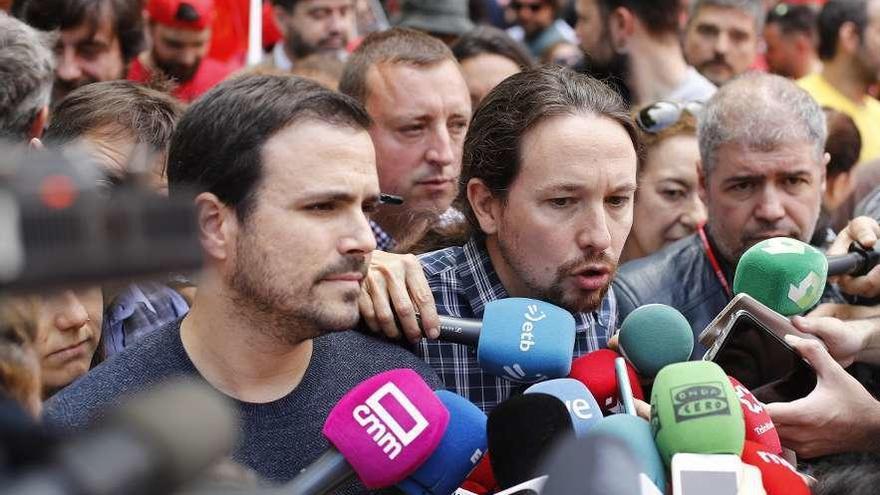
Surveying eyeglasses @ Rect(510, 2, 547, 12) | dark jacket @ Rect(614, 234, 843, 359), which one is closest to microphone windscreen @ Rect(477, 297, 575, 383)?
dark jacket @ Rect(614, 234, 843, 359)

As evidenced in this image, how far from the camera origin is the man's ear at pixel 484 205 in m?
3.57

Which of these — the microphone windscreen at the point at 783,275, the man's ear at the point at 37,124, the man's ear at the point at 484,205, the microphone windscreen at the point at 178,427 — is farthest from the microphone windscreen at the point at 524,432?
the man's ear at the point at 37,124

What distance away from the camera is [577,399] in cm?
259

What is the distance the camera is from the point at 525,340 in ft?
9.36

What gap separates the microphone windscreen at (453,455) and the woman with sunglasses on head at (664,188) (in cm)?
249

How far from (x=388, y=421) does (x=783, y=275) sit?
3.97ft

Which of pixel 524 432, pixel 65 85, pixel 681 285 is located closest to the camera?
pixel 524 432

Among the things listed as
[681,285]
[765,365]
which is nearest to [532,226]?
[765,365]

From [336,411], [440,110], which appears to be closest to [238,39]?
[440,110]

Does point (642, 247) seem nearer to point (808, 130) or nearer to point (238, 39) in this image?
point (808, 130)

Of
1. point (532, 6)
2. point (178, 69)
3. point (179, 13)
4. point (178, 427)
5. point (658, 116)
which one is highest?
point (178, 427)

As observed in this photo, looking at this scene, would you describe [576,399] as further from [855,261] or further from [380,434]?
[855,261]

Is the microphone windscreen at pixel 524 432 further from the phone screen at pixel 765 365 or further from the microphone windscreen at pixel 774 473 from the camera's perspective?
the phone screen at pixel 765 365

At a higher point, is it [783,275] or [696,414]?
[696,414]
